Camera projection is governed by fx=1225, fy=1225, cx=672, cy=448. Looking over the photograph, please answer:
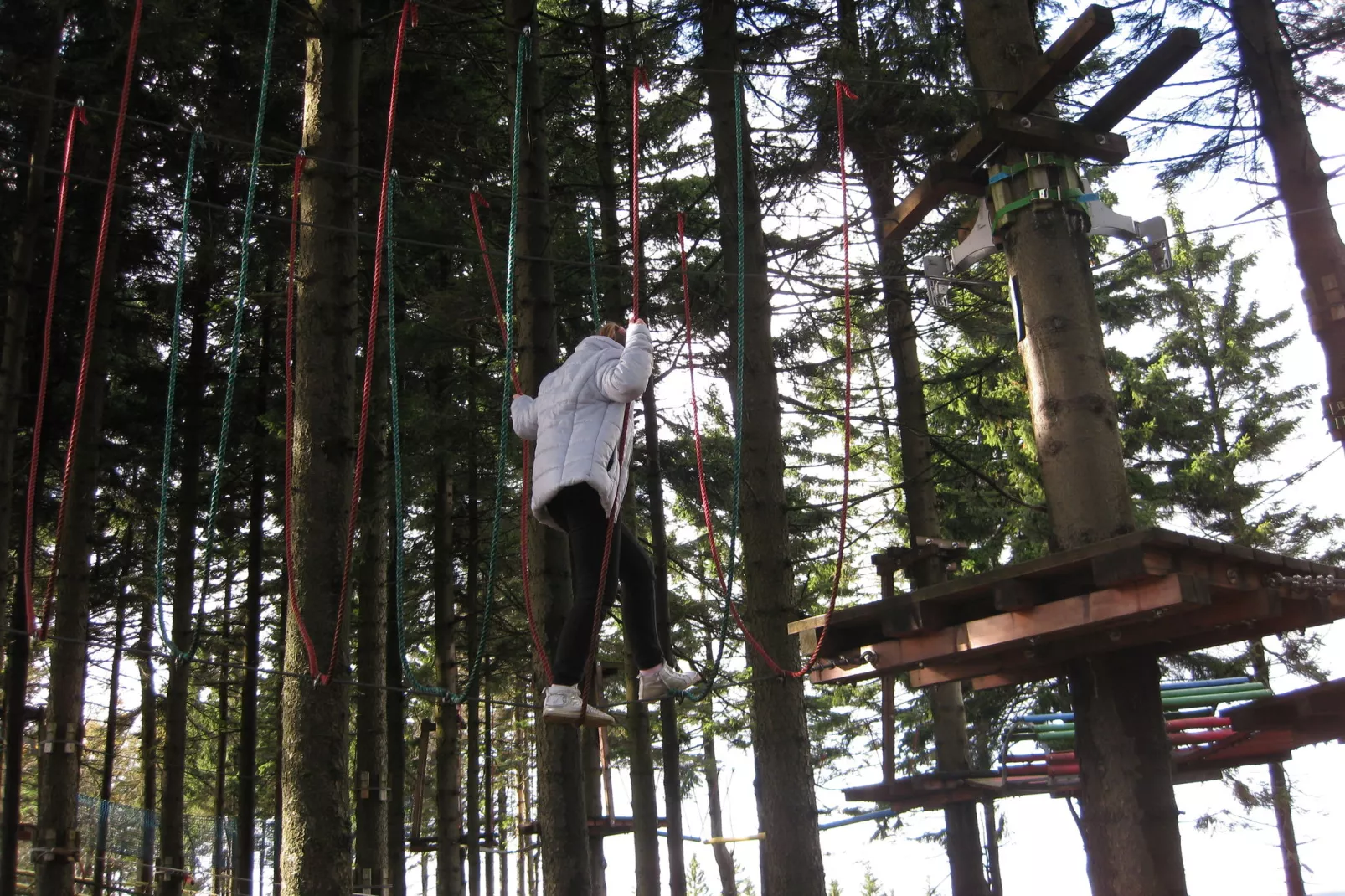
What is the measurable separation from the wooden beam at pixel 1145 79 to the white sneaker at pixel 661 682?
3.67 m

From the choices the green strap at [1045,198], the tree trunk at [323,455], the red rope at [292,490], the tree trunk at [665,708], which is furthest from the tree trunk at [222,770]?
the green strap at [1045,198]

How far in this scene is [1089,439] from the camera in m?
6.05

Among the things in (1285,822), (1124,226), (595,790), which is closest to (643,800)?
(595,790)

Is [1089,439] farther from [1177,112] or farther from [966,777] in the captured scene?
[1177,112]

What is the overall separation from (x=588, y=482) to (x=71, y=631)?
7615mm

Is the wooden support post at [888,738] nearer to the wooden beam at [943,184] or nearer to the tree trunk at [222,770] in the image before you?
the wooden beam at [943,184]

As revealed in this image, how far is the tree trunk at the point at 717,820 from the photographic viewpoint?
27609 mm

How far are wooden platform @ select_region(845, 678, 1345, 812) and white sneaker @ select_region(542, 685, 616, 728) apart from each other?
3.89m

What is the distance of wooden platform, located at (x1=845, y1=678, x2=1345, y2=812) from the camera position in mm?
7016

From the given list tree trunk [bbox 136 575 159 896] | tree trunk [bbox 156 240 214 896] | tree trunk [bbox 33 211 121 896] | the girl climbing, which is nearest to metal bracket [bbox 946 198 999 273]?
the girl climbing

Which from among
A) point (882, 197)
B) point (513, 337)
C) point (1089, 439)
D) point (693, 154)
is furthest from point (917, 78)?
point (1089, 439)

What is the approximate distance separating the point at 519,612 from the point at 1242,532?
11.2 m

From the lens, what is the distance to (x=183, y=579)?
47.0 feet

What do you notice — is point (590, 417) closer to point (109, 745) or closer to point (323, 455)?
point (323, 455)
